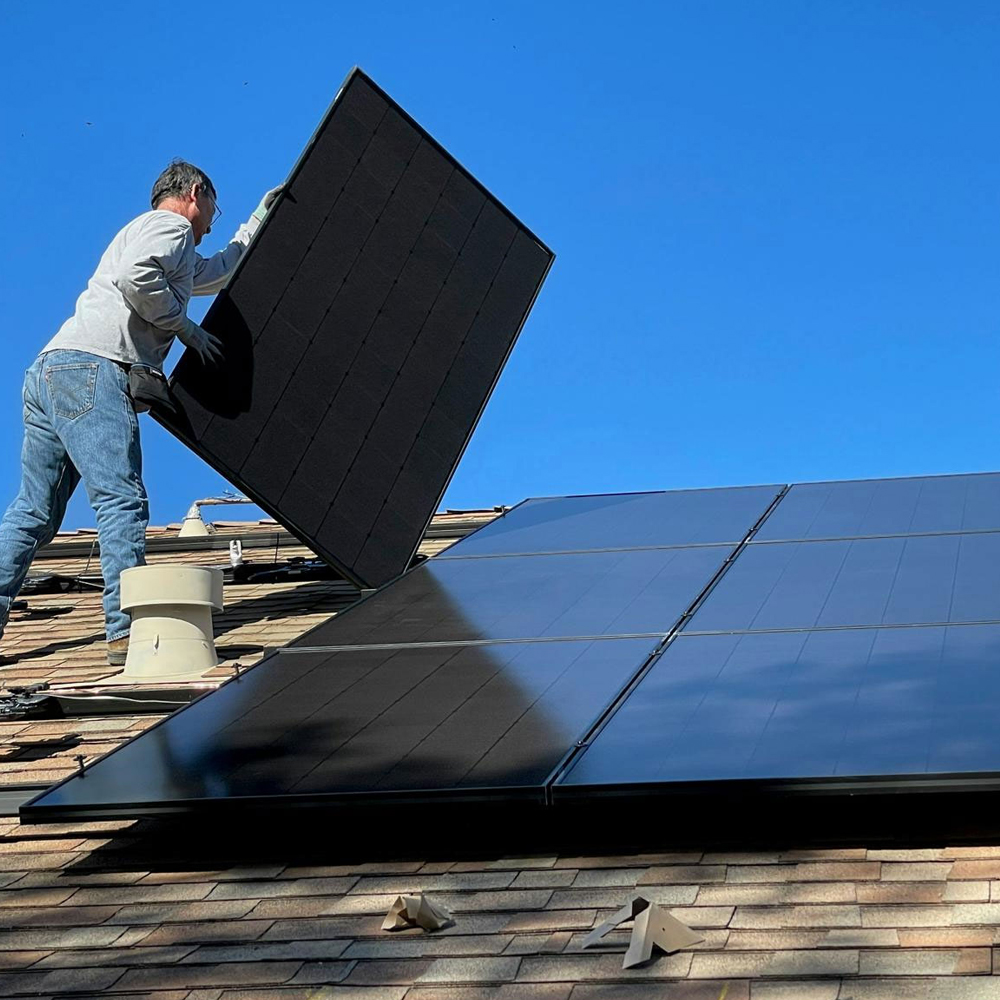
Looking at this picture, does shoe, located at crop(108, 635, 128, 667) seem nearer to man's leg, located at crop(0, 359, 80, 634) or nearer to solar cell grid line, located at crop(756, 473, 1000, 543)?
man's leg, located at crop(0, 359, 80, 634)

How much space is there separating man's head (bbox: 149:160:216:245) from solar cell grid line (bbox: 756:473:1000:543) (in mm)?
2863

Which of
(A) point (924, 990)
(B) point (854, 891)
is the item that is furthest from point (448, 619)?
(A) point (924, 990)

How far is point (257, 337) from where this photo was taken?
23.1 ft

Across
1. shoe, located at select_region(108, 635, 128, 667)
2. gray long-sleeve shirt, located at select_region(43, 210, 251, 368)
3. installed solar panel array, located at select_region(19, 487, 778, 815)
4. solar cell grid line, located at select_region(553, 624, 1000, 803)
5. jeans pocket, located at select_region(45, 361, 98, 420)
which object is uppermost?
gray long-sleeve shirt, located at select_region(43, 210, 251, 368)

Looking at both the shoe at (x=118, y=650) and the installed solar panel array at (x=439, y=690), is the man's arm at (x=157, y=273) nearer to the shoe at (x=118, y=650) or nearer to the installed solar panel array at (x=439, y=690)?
the shoe at (x=118, y=650)

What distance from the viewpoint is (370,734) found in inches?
175

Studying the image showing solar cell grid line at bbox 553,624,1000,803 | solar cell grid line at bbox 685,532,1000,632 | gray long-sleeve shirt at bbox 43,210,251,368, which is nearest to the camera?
solar cell grid line at bbox 553,624,1000,803

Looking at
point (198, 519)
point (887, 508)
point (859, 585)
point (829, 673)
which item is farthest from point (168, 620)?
point (198, 519)

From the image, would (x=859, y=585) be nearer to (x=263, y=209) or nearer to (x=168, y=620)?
(x=168, y=620)

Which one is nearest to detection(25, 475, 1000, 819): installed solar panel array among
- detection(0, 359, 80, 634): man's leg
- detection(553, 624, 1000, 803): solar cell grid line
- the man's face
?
detection(553, 624, 1000, 803): solar cell grid line

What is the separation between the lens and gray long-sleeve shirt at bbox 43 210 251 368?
263 inches

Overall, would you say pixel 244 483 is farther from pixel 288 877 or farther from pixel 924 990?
pixel 924 990

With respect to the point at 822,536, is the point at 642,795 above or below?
below

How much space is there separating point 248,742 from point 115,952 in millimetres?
927
